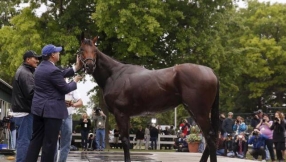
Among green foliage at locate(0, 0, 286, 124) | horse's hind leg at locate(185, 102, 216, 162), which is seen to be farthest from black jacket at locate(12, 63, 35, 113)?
green foliage at locate(0, 0, 286, 124)

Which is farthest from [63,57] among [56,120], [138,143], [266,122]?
[56,120]

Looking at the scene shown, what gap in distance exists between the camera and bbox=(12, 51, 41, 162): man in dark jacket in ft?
28.3

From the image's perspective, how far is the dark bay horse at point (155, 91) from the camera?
9.17 m

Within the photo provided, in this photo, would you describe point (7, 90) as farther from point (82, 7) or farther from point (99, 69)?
point (99, 69)

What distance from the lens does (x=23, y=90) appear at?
342 inches

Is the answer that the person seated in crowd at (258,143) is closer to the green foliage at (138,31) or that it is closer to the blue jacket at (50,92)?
the green foliage at (138,31)

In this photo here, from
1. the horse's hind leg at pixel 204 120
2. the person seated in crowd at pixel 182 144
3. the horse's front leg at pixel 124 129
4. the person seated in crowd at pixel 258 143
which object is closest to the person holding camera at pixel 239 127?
the person seated in crowd at pixel 258 143

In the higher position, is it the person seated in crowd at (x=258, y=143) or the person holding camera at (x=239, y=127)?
the person holding camera at (x=239, y=127)

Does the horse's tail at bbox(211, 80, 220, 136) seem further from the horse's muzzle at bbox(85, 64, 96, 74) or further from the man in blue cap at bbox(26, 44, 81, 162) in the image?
the man in blue cap at bbox(26, 44, 81, 162)

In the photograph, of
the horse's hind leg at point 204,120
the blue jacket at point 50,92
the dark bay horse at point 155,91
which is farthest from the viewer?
the dark bay horse at point 155,91

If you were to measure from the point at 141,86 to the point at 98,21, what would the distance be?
15939 millimetres

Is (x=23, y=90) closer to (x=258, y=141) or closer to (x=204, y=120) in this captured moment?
(x=204, y=120)

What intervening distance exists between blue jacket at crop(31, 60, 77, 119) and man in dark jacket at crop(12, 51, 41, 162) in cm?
119

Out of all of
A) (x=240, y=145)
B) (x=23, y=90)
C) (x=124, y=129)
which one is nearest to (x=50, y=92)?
(x=23, y=90)
